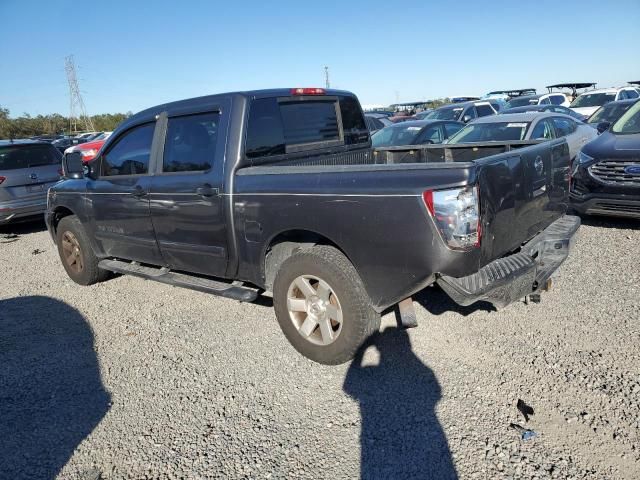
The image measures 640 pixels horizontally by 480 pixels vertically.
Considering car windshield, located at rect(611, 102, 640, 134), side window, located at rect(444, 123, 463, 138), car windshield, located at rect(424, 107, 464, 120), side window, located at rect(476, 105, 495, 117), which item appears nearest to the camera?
car windshield, located at rect(611, 102, 640, 134)

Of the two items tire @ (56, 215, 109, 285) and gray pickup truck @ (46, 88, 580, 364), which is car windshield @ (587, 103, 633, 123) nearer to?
gray pickup truck @ (46, 88, 580, 364)

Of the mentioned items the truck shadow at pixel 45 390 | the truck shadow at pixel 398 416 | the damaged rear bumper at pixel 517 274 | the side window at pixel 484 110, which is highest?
the side window at pixel 484 110

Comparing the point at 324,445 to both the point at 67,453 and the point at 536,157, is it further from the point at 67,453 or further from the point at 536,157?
the point at 536,157

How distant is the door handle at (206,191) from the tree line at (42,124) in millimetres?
52229

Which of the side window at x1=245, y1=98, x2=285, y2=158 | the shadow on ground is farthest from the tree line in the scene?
the side window at x1=245, y1=98, x2=285, y2=158

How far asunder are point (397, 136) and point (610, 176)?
16.4 feet

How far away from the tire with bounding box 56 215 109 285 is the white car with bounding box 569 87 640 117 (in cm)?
1783

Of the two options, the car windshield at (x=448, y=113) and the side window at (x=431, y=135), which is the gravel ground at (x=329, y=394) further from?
the car windshield at (x=448, y=113)

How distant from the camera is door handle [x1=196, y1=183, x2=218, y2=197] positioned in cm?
362

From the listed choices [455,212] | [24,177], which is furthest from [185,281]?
[24,177]

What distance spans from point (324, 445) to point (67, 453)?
59.7 inches

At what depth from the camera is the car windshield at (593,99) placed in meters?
17.3

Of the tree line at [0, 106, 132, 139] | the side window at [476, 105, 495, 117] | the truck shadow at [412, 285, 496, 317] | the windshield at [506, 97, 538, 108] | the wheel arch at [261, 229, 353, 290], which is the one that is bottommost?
the truck shadow at [412, 285, 496, 317]

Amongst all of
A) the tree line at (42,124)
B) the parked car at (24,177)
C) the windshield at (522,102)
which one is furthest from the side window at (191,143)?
the tree line at (42,124)
